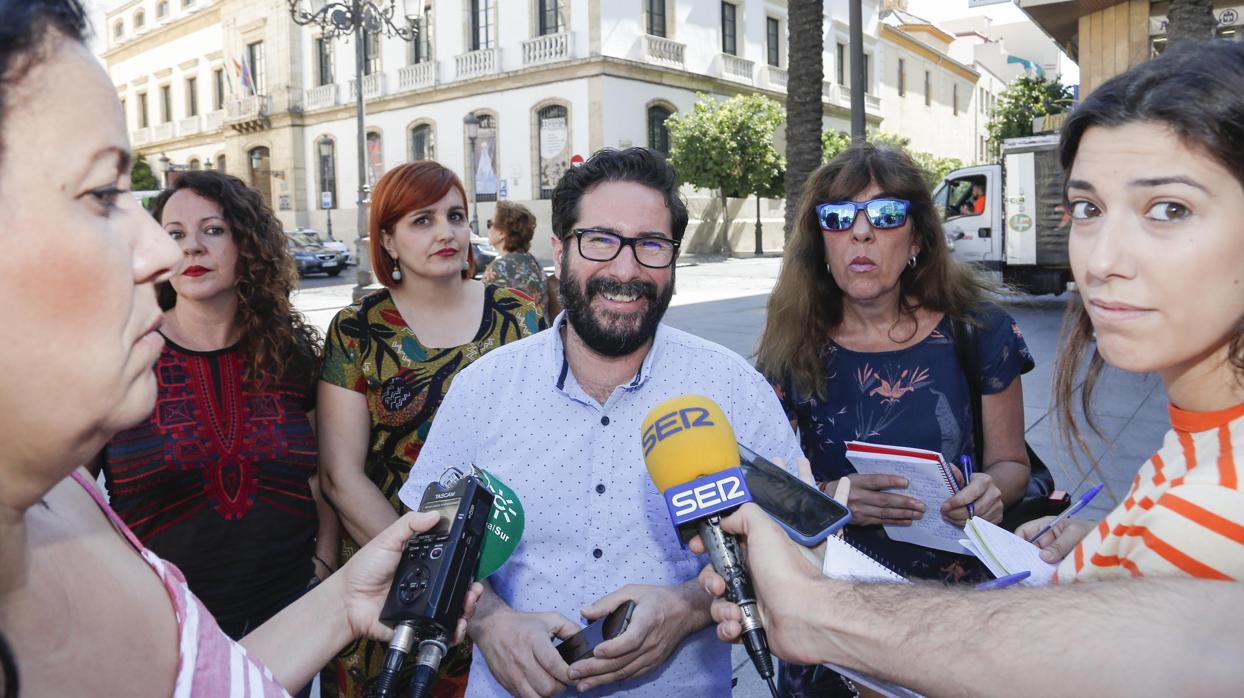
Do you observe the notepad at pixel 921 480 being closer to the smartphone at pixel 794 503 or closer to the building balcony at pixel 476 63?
the smartphone at pixel 794 503

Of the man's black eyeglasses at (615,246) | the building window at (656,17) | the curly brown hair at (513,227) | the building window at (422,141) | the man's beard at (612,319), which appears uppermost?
the building window at (656,17)

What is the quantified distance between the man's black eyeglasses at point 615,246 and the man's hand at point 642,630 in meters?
0.86

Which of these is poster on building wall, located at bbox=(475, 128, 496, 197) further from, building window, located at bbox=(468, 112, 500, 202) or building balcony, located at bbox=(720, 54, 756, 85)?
building balcony, located at bbox=(720, 54, 756, 85)

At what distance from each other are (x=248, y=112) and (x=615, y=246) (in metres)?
39.5

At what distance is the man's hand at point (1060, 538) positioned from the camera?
1750 mm

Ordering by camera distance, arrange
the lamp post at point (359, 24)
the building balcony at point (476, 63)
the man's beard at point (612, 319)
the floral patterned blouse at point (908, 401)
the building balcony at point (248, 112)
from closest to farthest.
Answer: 1. the man's beard at point (612, 319)
2. the floral patterned blouse at point (908, 401)
3. the lamp post at point (359, 24)
4. the building balcony at point (476, 63)
5. the building balcony at point (248, 112)

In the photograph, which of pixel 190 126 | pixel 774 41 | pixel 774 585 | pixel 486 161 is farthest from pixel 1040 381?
pixel 190 126

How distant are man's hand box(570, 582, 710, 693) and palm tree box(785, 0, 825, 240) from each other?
699cm

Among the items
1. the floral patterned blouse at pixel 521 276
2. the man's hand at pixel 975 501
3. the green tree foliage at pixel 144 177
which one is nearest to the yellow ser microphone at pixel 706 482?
the man's hand at pixel 975 501

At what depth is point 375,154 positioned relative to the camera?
3328 centimetres

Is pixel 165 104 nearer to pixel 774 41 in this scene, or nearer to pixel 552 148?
pixel 552 148

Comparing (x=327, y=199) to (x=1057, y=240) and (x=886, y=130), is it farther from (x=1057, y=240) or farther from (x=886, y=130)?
(x=1057, y=240)

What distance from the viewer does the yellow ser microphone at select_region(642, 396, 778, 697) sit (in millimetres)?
1403

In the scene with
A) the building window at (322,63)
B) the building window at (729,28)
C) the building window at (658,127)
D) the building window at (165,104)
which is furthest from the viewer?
the building window at (165,104)
